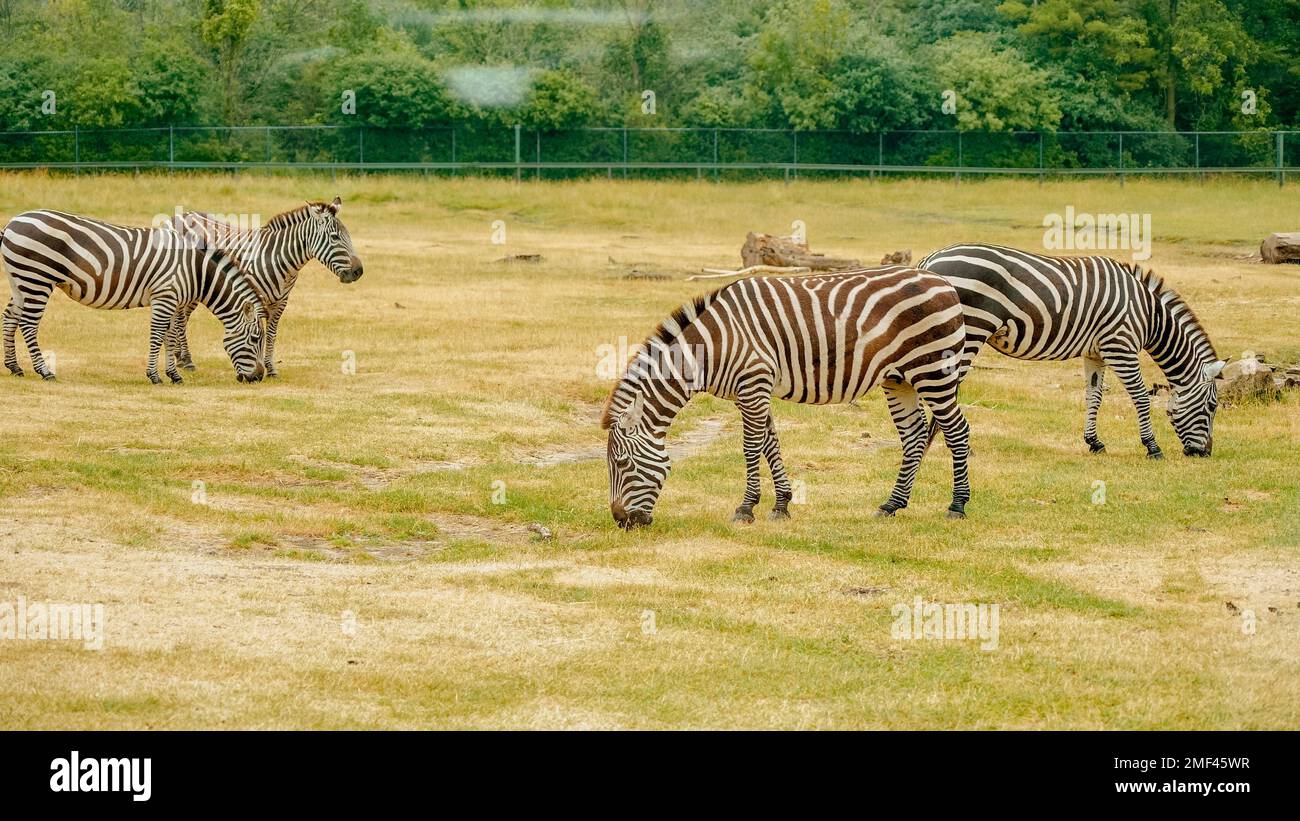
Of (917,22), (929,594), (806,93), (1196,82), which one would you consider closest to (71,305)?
(929,594)

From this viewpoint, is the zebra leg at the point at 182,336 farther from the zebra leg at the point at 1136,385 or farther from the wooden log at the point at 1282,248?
the wooden log at the point at 1282,248

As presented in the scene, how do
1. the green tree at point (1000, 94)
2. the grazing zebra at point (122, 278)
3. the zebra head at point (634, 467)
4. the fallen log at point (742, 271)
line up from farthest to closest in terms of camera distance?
1. the green tree at point (1000, 94)
2. the fallen log at point (742, 271)
3. the grazing zebra at point (122, 278)
4. the zebra head at point (634, 467)

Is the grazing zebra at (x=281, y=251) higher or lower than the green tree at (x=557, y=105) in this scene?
lower

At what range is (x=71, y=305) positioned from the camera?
2738cm

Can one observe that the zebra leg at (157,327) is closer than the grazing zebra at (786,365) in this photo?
No

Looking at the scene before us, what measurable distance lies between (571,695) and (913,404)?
239 inches

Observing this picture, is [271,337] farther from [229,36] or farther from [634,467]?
[229,36]

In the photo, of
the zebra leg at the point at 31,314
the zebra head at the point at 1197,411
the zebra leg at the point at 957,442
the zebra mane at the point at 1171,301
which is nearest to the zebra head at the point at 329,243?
the zebra leg at the point at 31,314

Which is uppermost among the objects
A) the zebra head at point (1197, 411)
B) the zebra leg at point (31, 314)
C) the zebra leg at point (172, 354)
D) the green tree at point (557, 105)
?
the green tree at point (557, 105)

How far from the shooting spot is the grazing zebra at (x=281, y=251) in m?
21.1

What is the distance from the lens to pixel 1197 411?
55.3 ft

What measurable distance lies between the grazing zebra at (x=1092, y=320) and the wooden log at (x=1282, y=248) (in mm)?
16902

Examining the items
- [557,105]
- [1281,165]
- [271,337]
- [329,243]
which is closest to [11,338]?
[271,337]
